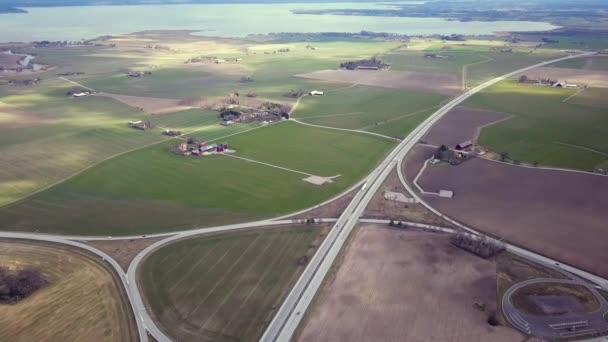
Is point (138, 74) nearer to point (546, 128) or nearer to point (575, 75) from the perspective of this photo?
point (546, 128)

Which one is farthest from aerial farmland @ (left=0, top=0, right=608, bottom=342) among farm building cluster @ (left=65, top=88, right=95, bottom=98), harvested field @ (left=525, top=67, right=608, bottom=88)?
harvested field @ (left=525, top=67, right=608, bottom=88)

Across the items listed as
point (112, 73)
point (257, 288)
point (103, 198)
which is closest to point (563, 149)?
point (257, 288)

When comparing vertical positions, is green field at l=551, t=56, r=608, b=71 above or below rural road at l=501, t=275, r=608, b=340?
above

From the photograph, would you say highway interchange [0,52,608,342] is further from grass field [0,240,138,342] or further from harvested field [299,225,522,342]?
harvested field [299,225,522,342]

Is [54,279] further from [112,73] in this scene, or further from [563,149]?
[112,73]

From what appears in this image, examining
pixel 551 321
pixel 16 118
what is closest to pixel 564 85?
pixel 551 321

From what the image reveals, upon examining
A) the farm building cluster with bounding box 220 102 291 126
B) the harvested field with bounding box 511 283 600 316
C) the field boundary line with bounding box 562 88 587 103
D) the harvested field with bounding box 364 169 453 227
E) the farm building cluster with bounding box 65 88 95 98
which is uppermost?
the farm building cluster with bounding box 65 88 95 98
